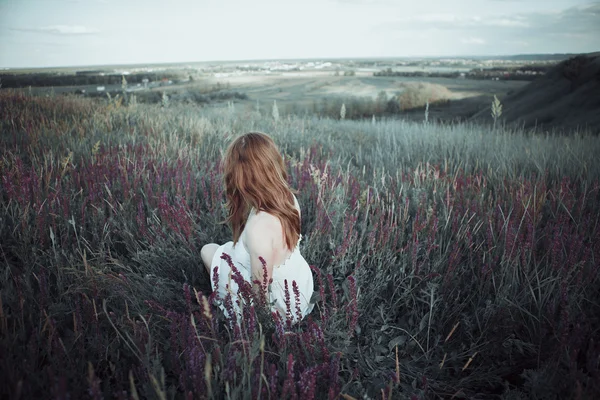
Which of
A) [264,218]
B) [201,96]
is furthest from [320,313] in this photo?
[201,96]

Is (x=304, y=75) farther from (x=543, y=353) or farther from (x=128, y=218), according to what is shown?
(x=543, y=353)

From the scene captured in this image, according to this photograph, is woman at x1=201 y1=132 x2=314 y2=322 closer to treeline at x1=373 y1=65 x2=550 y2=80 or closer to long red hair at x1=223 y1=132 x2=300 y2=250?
long red hair at x1=223 y1=132 x2=300 y2=250

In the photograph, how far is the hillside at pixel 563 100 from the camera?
733 centimetres

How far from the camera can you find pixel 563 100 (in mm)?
8352

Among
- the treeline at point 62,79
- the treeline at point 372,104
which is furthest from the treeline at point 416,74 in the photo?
the treeline at point 62,79

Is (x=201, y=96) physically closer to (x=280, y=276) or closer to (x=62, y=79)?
(x=62, y=79)

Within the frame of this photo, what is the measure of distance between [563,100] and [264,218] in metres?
9.65

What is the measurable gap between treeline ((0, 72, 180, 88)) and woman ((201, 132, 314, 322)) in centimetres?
648

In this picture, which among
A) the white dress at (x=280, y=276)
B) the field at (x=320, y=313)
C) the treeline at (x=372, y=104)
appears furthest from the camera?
the treeline at (x=372, y=104)

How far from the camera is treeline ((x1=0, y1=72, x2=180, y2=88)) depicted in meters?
6.59

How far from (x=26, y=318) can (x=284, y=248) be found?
48.0 inches

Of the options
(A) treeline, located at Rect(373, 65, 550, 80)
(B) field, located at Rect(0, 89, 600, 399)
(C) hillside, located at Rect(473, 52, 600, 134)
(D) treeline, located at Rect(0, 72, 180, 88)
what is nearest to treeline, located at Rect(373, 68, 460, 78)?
(A) treeline, located at Rect(373, 65, 550, 80)

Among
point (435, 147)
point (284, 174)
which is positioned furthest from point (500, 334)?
point (435, 147)

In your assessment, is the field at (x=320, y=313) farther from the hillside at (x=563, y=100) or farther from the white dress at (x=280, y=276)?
the hillside at (x=563, y=100)
